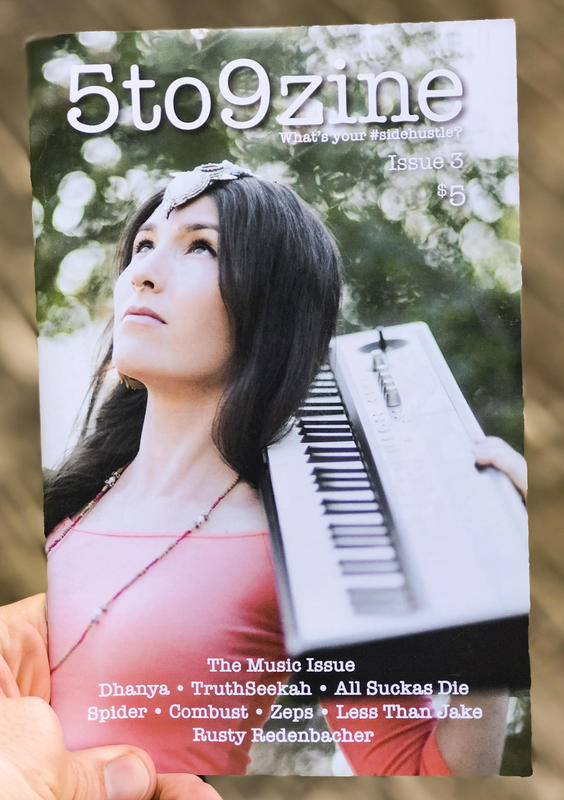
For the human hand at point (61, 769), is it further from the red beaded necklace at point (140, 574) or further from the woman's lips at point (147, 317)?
the woman's lips at point (147, 317)

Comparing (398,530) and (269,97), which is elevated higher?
(269,97)

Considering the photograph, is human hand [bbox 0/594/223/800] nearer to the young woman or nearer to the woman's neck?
the young woman

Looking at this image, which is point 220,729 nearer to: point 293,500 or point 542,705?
point 293,500

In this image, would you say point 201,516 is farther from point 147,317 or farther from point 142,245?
point 142,245

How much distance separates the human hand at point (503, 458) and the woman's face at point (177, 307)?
41 cm

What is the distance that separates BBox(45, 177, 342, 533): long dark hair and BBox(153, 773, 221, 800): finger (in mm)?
456

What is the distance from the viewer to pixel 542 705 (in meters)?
1.25

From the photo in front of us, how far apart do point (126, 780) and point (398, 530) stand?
532mm

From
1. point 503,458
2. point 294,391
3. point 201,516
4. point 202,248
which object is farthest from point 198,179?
point 503,458

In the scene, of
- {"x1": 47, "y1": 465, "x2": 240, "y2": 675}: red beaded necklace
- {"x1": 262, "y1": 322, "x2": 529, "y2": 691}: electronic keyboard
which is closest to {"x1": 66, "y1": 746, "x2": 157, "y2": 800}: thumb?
{"x1": 47, "y1": 465, "x2": 240, "y2": 675}: red beaded necklace

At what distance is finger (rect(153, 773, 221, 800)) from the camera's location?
1.21 m

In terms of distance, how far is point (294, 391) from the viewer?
1259 mm

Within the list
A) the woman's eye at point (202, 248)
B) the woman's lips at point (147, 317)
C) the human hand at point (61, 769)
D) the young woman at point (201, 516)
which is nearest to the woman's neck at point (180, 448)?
the young woman at point (201, 516)

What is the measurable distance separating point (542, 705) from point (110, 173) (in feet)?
3.44
